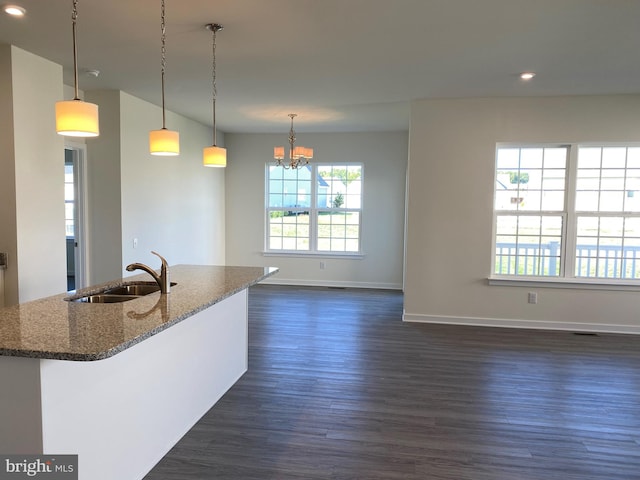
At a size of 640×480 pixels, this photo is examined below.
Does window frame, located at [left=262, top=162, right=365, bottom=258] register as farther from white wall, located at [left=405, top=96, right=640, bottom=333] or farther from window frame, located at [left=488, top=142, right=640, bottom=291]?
window frame, located at [left=488, top=142, right=640, bottom=291]

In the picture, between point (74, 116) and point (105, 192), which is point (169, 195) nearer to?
point (105, 192)

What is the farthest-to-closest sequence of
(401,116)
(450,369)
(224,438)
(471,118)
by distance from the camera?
(401,116), (471,118), (450,369), (224,438)

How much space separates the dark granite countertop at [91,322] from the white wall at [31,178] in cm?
137

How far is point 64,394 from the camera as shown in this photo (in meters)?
1.77

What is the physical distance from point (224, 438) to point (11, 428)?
4.24ft

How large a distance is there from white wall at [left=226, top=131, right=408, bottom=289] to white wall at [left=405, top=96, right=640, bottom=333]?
2.17m

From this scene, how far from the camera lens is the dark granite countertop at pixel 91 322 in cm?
160

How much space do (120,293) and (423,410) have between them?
2.22 m

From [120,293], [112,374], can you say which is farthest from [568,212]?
[112,374]

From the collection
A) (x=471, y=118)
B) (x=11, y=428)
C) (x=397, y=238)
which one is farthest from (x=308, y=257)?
(x=11, y=428)

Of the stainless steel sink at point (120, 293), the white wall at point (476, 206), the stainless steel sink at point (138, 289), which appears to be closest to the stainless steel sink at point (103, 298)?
the stainless steel sink at point (120, 293)

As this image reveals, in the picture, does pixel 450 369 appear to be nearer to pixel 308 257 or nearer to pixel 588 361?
pixel 588 361

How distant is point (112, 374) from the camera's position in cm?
207

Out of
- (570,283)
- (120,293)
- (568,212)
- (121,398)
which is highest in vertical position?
(568,212)
